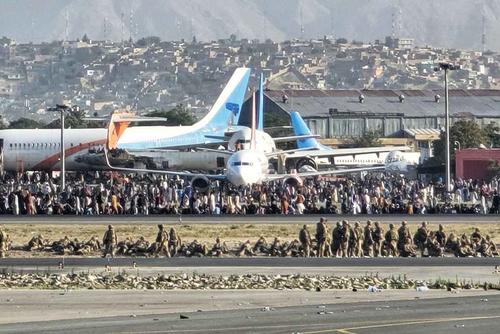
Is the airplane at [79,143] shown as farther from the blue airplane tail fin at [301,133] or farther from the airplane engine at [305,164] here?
the airplane engine at [305,164]

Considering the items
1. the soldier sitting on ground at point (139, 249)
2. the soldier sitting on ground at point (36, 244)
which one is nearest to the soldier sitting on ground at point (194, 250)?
the soldier sitting on ground at point (139, 249)

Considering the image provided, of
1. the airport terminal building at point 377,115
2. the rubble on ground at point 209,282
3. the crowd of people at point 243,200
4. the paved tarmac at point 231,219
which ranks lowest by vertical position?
the rubble on ground at point 209,282

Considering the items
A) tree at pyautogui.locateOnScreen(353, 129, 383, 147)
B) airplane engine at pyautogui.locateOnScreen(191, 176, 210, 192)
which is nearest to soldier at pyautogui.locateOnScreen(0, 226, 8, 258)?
airplane engine at pyautogui.locateOnScreen(191, 176, 210, 192)

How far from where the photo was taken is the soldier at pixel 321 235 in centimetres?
5534

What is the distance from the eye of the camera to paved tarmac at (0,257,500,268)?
52906mm

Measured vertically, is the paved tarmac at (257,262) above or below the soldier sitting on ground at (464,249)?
below

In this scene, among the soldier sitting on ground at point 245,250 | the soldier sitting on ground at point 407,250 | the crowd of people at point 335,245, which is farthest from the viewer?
the soldier sitting on ground at point 245,250

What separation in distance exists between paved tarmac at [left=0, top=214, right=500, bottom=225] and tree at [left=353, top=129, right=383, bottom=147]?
295 ft

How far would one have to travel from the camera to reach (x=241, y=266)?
52.8m

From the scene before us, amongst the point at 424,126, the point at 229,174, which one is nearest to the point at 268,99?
the point at 424,126

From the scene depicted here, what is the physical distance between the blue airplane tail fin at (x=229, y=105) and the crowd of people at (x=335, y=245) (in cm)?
6783

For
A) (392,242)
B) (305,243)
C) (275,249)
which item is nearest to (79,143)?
(275,249)

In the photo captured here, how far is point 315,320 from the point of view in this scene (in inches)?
1512

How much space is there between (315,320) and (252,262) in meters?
16.0
